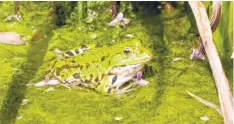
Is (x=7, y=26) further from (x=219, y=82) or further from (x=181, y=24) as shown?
(x=219, y=82)

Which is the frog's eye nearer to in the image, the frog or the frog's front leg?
the frog

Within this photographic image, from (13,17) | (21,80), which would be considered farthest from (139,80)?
(13,17)

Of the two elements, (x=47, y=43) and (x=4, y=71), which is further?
A: (x=47, y=43)

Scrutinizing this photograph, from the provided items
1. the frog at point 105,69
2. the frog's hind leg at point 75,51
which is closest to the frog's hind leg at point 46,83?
the frog at point 105,69

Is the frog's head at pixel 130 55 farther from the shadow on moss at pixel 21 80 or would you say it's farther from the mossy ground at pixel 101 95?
the shadow on moss at pixel 21 80

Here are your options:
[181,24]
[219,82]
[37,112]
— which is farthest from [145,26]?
[219,82]

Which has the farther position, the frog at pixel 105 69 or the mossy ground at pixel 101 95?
the frog at pixel 105 69
